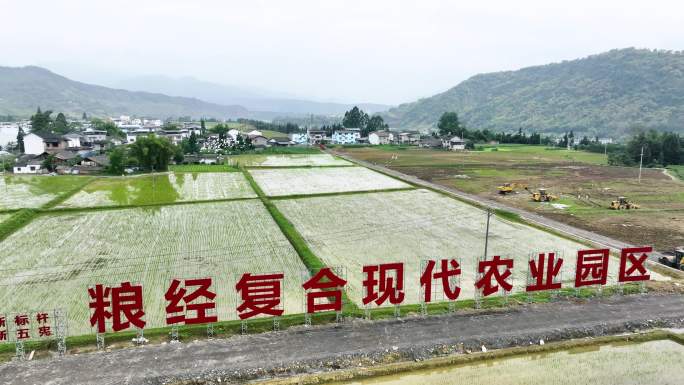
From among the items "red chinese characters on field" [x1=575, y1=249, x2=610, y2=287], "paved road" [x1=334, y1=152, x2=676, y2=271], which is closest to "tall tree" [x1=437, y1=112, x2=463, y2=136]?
"paved road" [x1=334, y1=152, x2=676, y2=271]

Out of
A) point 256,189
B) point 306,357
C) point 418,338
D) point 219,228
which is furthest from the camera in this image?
point 256,189

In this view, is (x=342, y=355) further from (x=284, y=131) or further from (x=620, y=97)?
(x=620, y=97)

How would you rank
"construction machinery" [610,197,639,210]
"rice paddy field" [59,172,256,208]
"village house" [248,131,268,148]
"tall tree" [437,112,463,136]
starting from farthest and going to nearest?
"tall tree" [437,112,463,136]
"village house" [248,131,268,148]
"rice paddy field" [59,172,256,208]
"construction machinery" [610,197,639,210]

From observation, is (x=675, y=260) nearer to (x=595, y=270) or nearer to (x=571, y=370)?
(x=595, y=270)

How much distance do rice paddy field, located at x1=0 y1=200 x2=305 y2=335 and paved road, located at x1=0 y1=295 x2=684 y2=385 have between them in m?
1.93

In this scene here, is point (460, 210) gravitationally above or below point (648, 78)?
below

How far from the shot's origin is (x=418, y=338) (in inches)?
551

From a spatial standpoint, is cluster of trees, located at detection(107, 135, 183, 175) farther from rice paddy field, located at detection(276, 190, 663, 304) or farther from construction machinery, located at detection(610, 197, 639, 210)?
construction machinery, located at detection(610, 197, 639, 210)

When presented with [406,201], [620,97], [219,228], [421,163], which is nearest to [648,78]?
[620,97]

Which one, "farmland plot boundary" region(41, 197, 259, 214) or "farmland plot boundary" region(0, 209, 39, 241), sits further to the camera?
"farmland plot boundary" region(41, 197, 259, 214)

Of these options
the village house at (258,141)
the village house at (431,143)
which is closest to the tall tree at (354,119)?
the village house at (431,143)

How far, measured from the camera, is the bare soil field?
91.7 ft

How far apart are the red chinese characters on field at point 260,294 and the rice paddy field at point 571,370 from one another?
332 cm

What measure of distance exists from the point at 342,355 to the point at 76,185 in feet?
116
